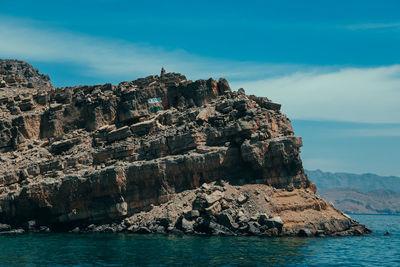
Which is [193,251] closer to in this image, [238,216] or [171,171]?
[238,216]

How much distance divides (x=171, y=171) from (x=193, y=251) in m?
26.4

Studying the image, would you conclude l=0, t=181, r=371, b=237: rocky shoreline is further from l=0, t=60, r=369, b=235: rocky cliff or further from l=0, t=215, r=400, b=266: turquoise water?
l=0, t=215, r=400, b=266: turquoise water

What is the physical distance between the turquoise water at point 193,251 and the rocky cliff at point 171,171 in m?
6.40

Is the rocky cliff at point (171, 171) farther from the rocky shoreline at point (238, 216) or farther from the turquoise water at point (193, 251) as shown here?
the turquoise water at point (193, 251)

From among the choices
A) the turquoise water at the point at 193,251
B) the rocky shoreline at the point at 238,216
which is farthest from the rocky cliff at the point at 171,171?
the turquoise water at the point at 193,251

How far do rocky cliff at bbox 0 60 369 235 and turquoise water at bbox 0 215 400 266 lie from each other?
21.0 ft

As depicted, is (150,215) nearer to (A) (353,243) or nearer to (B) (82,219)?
(B) (82,219)

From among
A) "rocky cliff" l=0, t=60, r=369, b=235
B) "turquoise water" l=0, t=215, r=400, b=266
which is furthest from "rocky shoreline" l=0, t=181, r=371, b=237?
"turquoise water" l=0, t=215, r=400, b=266

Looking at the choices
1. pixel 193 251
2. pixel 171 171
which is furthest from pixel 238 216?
pixel 193 251

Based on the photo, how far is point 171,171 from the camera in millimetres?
71562

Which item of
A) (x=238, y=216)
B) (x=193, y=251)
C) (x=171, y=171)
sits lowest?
(x=193, y=251)

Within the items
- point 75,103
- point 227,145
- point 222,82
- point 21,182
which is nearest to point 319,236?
point 227,145

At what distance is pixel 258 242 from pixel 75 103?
55.4 m

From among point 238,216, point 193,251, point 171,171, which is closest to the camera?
point 193,251
